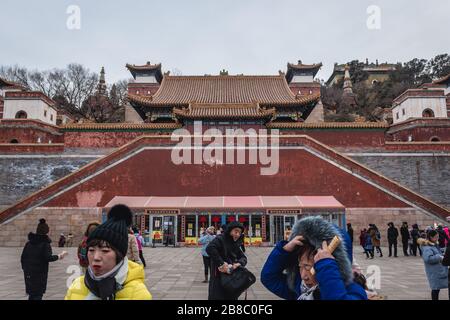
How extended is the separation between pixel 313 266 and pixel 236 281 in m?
1.96

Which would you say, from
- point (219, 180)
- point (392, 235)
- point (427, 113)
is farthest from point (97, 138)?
point (427, 113)

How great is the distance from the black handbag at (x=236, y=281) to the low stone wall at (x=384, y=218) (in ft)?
48.0

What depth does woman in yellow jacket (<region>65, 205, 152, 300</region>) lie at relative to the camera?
1.98m

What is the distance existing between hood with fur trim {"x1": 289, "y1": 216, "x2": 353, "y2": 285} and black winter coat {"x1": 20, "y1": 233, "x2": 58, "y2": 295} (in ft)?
12.1

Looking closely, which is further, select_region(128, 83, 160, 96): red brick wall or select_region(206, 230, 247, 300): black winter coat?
select_region(128, 83, 160, 96): red brick wall

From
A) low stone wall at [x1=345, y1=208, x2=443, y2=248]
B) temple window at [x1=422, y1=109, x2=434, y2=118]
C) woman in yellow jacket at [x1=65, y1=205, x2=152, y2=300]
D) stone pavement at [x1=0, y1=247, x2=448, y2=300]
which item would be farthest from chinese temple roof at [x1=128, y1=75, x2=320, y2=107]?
woman in yellow jacket at [x1=65, y1=205, x2=152, y2=300]

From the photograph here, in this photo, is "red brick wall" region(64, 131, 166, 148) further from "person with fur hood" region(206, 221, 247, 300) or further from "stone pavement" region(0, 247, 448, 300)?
"person with fur hood" region(206, 221, 247, 300)

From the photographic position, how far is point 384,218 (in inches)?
671

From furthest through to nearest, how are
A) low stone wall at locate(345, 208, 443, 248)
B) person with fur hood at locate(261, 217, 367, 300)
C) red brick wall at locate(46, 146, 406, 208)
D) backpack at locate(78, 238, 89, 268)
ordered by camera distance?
red brick wall at locate(46, 146, 406, 208), low stone wall at locate(345, 208, 443, 248), backpack at locate(78, 238, 89, 268), person with fur hood at locate(261, 217, 367, 300)

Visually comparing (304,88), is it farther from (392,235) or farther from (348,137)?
(392,235)

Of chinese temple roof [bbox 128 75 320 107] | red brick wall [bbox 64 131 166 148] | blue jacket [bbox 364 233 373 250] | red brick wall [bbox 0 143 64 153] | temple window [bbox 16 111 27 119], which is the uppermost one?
chinese temple roof [bbox 128 75 320 107]

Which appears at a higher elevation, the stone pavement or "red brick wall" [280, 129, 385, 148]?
"red brick wall" [280, 129, 385, 148]

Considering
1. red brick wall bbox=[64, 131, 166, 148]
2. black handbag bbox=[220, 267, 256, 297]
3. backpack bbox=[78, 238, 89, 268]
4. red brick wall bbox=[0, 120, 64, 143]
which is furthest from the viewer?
red brick wall bbox=[0, 120, 64, 143]
